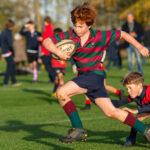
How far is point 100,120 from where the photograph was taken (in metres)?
8.09

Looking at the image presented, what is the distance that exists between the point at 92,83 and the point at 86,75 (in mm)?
157

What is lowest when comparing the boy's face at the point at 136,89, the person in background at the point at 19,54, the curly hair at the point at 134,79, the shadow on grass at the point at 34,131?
the person in background at the point at 19,54

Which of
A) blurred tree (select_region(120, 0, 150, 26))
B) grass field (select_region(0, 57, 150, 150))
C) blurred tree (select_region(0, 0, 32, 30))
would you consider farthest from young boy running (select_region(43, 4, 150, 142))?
Result: blurred tree (select_region(0, 0, 32, 30))

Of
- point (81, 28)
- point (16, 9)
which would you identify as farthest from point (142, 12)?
point (81, 28)

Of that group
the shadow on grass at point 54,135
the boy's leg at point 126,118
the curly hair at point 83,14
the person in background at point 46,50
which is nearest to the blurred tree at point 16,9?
the person in background at point 46,50

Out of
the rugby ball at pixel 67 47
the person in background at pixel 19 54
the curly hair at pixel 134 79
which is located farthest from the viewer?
the person in background at pixel 19 54

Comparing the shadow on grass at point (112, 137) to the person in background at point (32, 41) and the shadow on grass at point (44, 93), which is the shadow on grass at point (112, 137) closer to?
the shadow on grass at point (44, 93)

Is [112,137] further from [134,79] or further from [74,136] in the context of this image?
[134,79]

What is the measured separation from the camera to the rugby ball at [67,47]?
214 inches

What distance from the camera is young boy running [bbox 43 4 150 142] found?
5551 millimetres

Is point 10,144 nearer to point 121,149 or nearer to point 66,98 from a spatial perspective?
point 66,98

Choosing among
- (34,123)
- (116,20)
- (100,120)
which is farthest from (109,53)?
(116,20)

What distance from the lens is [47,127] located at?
25.3 feet

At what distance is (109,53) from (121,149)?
337 cm
